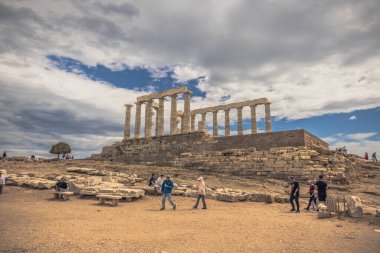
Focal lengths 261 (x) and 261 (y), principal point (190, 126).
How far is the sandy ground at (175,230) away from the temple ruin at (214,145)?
10.0 meters

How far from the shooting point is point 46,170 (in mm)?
24156

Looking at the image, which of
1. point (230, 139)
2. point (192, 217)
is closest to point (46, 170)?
point (230, 139)

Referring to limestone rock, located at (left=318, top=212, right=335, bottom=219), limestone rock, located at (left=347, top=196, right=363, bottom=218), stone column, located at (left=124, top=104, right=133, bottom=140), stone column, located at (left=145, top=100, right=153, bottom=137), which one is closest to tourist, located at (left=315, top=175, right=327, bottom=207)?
limestone rock, located at (left=347, top=196, right=363, bottom=218)

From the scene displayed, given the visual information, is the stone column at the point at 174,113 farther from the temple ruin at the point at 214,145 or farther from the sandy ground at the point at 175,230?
the sandy ground at the point at 175,230

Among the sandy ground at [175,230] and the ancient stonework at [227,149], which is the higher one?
the ancient stonework at [227,149]

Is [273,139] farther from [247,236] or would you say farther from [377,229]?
[247,236]

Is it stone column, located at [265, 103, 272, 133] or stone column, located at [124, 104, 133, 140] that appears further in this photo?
stone column, located at [124, 104, 133, 140]

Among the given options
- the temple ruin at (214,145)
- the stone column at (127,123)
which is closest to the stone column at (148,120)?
the temple ruin at (214,145)

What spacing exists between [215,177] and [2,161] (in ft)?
76.7

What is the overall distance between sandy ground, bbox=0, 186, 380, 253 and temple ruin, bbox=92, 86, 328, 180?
10040 mm

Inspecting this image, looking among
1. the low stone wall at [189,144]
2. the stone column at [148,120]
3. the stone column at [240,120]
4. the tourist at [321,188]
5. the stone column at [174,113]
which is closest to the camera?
the tourist at [321,188]

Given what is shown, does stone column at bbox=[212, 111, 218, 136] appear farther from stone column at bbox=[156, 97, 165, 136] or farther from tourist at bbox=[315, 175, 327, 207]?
tourist at bbox=[315, 175, 327, 207]

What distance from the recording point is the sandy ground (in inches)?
246

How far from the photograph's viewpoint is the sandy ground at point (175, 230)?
20.5 feet
